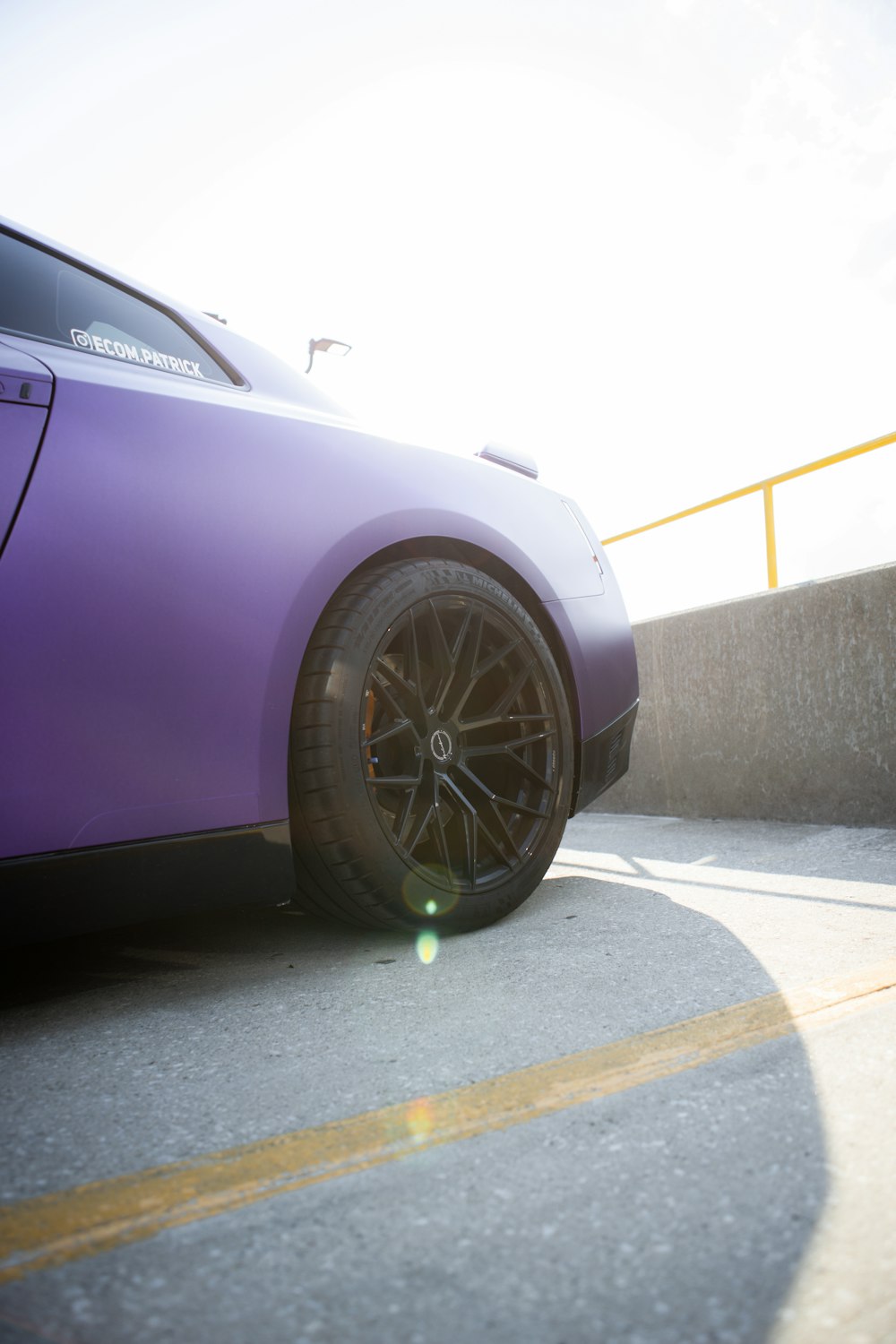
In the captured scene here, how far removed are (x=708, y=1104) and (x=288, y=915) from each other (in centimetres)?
162

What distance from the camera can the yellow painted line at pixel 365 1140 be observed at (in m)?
1.02

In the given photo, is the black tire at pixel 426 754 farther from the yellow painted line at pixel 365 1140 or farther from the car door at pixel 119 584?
the yellow painted line at pixel 365 1140

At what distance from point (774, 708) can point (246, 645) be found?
3110 millimetres

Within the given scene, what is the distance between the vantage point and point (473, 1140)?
3.92 feet

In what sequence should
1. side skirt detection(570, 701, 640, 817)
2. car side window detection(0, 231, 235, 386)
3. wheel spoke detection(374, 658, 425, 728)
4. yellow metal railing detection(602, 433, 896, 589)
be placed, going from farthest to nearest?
yellow metal railing detection(602, 433, 896, 589) → side skirt detection(570, 701, 640, 817) → wheel spoke detection(374, 658, 425, 728) → car side window detection(0, 231, 235, 386)

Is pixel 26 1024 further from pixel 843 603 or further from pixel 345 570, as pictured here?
pixel 843 603

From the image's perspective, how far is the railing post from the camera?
491 cm

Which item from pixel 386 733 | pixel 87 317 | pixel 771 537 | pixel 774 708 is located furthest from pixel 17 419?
pixel 771 537

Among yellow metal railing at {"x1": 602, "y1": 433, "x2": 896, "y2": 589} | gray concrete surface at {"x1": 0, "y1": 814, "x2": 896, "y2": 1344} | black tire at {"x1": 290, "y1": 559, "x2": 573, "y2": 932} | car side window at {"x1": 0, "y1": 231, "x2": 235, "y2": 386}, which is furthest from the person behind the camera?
yellow metal railing at {"x1": 602, "y1": 433, "x2": 896, "y2": 589}

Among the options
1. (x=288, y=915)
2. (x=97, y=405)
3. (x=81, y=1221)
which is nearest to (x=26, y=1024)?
(x=81, y=1221)

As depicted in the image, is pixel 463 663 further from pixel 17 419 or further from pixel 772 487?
pixel 772 487

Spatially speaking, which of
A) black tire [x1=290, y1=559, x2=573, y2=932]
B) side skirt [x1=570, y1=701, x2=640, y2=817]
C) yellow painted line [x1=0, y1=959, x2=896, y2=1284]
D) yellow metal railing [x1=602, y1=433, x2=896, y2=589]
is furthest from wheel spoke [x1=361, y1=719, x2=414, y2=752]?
yellow metal railing [x1=602, y1=433, x2=896, y2=589]

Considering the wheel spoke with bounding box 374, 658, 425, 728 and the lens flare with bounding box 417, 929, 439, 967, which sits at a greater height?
the wheel spoke with bounding box 374, 658, 425, 728

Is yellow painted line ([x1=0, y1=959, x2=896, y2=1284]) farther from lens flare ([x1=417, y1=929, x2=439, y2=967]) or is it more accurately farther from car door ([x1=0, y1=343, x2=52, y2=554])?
car door ([x1=0, y1=343, x2=52, y2=554])
